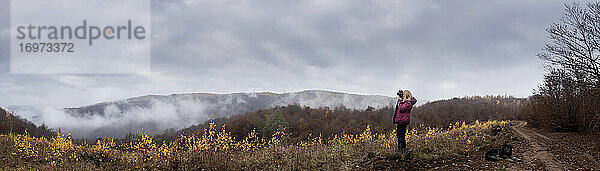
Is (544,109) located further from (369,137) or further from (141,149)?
(141,149)

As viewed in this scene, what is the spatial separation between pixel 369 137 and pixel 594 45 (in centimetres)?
1359

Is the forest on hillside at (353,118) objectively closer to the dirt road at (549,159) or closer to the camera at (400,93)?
the dirt road at (549,159)

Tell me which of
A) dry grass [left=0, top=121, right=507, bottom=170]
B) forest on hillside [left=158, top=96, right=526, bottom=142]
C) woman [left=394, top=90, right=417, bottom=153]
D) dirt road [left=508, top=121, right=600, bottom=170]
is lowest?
forest on hillside [left=158, top=96, right=526, bottom=142]

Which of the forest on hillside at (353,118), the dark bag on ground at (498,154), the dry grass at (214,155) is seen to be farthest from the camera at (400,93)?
the forest on hillside at (353,118)

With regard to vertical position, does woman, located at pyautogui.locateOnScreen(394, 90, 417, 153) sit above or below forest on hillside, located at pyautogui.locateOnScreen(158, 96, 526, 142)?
above

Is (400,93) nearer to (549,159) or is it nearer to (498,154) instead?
(498,154)

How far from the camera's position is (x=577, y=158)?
9359mm

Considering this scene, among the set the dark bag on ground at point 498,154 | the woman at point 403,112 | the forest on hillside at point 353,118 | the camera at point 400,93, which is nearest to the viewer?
the dark bag on ground at point 498,154

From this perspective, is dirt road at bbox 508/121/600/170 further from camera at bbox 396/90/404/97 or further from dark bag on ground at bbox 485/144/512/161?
camera at bbox 396/90/404/97

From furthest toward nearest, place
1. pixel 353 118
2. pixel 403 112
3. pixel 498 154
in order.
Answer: pixel 353 118
pixel 403 112
pixel 498 154

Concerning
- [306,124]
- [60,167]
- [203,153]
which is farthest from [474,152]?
[306,124]

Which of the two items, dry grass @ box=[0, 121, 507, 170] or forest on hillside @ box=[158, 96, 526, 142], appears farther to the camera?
forest on hillside @ box=[158, 96, 526, 142]

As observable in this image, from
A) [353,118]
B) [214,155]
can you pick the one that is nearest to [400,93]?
[214,155]

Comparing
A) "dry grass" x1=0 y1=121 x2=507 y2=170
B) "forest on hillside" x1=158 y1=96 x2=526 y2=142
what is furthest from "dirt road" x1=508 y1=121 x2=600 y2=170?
"forest on hillside" x1=158 y1=96 x2=526 y2=142
